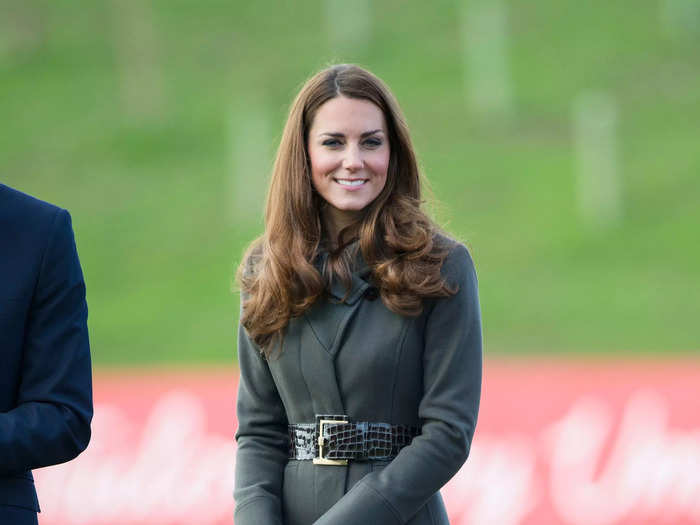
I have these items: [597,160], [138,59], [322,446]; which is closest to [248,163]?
[597,160]

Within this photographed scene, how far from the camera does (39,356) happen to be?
7.48 feet

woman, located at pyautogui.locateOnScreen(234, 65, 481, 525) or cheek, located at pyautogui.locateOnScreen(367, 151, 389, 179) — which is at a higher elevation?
cheek, located at pyautogui.locateOnScreen(367, 151, 389, 179)

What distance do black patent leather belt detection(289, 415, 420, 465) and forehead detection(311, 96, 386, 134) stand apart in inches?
23.9

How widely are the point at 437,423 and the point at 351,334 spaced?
262mm

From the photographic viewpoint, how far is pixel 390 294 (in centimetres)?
274

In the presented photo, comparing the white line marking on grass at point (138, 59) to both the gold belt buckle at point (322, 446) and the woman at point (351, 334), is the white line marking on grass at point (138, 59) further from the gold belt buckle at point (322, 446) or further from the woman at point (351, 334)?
the gold belt buckle at point (322, 446)

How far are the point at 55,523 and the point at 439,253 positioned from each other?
12.5ft

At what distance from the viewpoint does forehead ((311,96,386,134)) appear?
2.83 m

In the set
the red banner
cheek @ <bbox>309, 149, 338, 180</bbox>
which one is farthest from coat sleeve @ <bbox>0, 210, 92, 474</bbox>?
the red banner

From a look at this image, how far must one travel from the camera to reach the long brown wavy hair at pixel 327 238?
2.76 meters

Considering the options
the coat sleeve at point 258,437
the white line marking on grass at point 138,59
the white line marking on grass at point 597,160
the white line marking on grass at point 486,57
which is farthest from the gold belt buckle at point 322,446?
the white line marking on grass at point 138,59

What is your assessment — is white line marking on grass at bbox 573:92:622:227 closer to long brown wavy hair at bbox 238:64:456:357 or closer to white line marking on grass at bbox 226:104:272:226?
white line marking on grass at bbox 226:104:272:226

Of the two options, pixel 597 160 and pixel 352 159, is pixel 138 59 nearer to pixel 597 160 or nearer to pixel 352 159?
pixel 597 160

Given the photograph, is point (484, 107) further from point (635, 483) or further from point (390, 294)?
point (390, 294)
